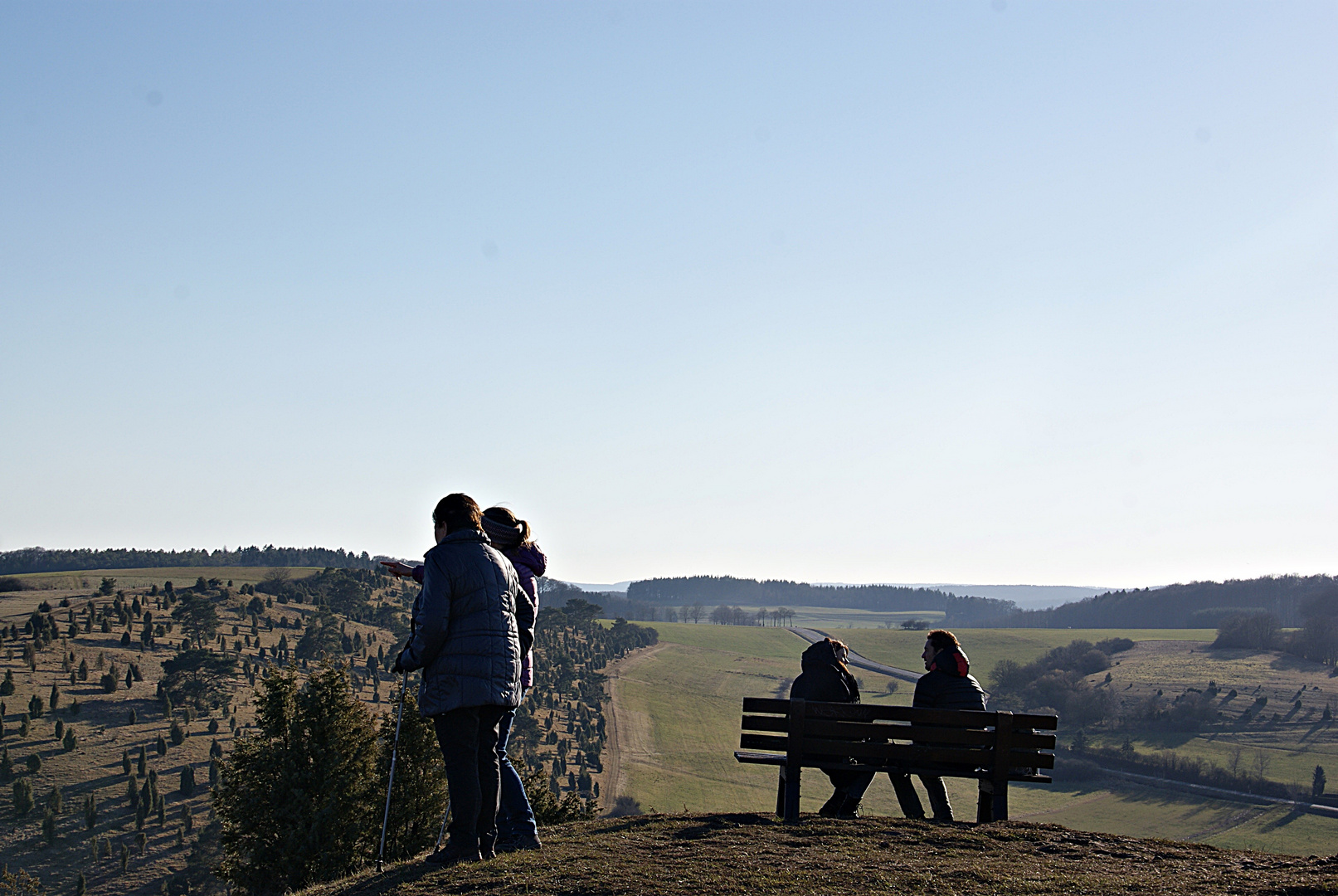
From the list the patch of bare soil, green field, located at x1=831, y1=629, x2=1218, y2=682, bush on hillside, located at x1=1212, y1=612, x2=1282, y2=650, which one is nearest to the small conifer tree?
the patch of bare soil

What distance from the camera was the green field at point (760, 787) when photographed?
81.9 metres

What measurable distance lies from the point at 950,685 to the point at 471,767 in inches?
243

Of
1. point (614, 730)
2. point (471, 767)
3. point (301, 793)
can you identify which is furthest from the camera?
point (614, 730)

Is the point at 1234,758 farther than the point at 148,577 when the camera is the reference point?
No

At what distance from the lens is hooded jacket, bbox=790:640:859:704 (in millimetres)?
11391

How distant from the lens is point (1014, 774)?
406 inches

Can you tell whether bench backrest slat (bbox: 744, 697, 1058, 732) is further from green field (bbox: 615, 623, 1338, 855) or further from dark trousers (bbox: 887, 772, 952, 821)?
green field (bbox: 615, 623, 1338, 855)

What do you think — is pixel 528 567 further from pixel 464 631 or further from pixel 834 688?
pixel 834 688

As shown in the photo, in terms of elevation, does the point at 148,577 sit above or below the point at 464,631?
below

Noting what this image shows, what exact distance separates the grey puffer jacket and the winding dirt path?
84.8 metres

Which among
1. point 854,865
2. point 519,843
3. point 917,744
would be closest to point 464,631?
point 519,843

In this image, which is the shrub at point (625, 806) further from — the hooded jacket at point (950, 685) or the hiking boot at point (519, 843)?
the hiking boot at point (519, 843)

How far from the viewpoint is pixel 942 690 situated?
11039mm

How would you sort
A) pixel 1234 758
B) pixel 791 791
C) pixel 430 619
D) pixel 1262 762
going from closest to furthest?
pixel 430 619 → pixel 791 791 → pixel 1262 762 → pixel 1234 758
